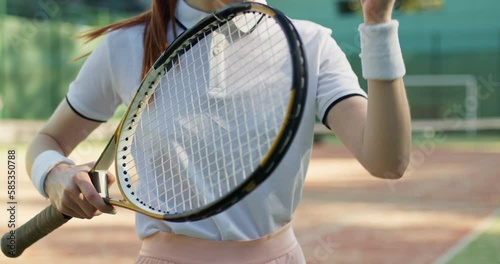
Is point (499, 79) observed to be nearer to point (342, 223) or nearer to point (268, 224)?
point (342, 223)

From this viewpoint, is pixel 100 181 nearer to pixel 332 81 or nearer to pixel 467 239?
pixel 332 81

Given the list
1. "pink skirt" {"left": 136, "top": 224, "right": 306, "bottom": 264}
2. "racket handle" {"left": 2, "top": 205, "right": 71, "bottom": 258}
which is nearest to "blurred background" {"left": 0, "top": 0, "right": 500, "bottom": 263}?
"racket handle" {"left": 2, "top": 205, "right": 71, "bottom": 258}

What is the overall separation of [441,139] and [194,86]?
1514 centimetres

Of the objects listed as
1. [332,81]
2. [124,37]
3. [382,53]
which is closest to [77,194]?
[124,37]

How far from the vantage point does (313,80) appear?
4.98 feet

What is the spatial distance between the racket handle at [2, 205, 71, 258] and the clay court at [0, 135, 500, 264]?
308cm

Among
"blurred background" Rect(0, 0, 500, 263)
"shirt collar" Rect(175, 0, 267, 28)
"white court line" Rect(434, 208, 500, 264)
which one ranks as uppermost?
"shirt collar" Rect(175, 0, 267, 28)

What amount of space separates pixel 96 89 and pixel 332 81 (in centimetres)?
44

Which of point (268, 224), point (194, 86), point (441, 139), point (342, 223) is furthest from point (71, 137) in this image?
point (441, 139)

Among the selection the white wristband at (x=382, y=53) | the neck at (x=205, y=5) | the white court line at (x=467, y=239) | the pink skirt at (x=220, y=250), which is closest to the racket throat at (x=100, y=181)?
the pink skirt at (x=220, y=250)

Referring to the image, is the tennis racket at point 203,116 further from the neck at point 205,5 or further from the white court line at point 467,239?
the white court line at point 467,239

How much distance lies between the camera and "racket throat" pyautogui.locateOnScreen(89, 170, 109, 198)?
1.59 meters

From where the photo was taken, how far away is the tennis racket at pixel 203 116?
4.86 ft

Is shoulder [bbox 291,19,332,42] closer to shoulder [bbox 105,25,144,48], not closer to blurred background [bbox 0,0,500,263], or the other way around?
shoulder [bbox 105,25,144,48]
